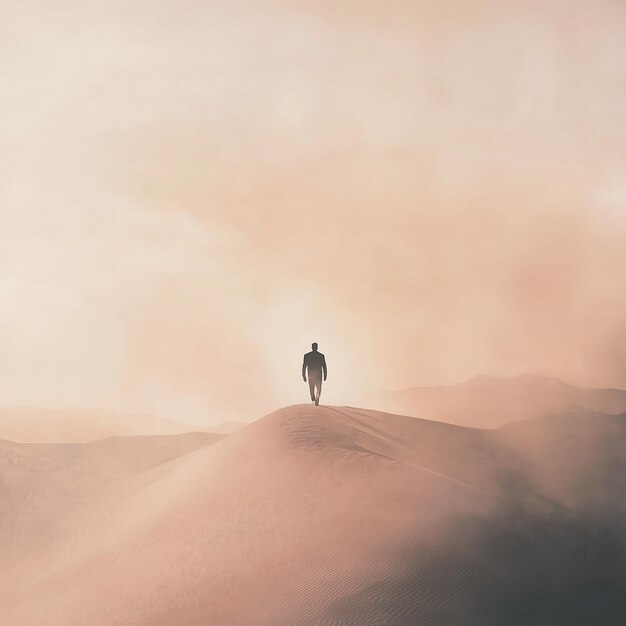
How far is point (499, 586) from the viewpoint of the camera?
10258 mm

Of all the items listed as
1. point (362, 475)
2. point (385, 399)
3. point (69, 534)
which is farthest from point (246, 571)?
point (385, 399)

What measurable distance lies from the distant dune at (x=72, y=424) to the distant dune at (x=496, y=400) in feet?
49.3

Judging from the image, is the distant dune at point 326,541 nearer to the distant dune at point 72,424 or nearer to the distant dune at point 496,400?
the distant dune at point 496,400

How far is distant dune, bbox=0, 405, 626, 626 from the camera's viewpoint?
10023mm

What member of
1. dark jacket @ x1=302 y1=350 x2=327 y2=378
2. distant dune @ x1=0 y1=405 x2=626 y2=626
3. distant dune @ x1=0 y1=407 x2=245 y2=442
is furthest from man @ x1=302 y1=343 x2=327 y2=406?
distant dune @ x1=0 y1=407 x2=245 y2=442

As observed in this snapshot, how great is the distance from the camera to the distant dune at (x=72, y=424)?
181 feet

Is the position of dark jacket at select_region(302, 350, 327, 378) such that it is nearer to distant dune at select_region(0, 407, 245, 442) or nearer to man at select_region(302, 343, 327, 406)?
man at select_region(302, 343, 327, 406)

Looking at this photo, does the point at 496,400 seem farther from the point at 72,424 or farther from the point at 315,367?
the point at 72,424

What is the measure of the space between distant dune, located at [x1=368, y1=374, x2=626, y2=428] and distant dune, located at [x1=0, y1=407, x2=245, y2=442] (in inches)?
591

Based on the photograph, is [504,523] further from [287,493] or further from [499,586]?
[287,493]

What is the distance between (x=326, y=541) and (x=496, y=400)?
35.3 meters

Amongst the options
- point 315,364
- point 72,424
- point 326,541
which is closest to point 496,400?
point 315,364

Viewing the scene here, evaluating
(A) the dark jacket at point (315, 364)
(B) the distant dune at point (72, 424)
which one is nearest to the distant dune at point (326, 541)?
(A) the dark jacket at point (315, 364)

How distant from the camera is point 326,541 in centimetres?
1112
